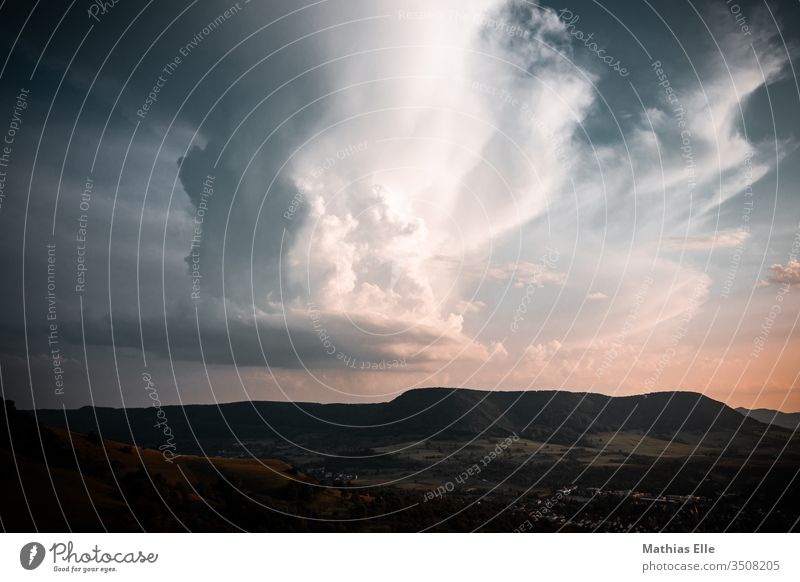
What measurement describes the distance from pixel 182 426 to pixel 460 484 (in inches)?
3531

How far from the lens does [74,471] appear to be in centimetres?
4722

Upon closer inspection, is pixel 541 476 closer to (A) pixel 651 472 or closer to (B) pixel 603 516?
(A) pixel 651 472

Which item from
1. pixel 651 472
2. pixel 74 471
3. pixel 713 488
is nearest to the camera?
pixel 74 471

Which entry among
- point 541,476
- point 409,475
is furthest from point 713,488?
point 409,475

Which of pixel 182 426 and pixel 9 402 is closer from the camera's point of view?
pixel 9 402

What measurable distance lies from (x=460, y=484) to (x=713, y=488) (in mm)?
43268
